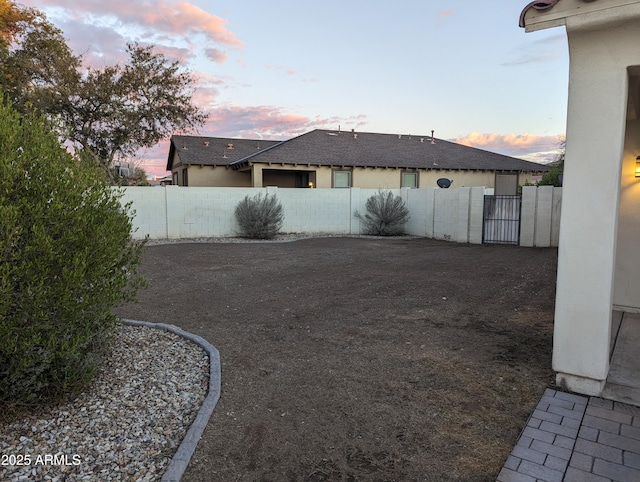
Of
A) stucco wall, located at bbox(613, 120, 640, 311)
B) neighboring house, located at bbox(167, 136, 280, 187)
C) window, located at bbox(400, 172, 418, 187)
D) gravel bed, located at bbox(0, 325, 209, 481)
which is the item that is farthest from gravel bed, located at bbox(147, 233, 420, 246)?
stucco wall, located at bbox(613, 120, 640, 311)

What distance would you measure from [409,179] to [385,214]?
260 inches

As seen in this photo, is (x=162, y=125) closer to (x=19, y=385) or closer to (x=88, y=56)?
(x=88, y=56)

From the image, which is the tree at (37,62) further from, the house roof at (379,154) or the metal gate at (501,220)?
the metal gate at (501,220)

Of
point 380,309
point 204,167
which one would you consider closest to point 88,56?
point 204,167

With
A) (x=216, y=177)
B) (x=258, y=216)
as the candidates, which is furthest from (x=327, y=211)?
(x=216, y=177)

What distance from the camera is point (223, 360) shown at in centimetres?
434

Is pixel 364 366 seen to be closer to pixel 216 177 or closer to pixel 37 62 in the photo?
pixel 216 177

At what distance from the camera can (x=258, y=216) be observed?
1593 cm

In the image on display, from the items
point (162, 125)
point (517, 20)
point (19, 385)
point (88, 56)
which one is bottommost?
point (19, 385)

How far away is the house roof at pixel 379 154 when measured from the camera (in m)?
21.6

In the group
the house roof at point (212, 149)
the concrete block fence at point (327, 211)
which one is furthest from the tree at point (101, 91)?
the concrete block fence at point (327, 211)

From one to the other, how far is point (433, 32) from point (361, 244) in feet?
23.3

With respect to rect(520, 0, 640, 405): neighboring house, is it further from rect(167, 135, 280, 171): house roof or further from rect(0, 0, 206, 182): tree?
rect(167, 135, 280, 171): house roof

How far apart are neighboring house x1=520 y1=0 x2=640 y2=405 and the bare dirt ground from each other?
20.9 inches
